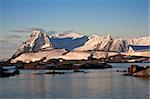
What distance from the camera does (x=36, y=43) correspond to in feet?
105

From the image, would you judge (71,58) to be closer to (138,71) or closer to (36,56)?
(36,56)

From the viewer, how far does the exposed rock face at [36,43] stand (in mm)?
30016

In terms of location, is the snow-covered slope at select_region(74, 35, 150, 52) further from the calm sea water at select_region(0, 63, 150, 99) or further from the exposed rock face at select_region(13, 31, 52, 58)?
the calm sea water at select_region(0, 63, 150, 99)

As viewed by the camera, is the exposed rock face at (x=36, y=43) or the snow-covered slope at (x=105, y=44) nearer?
the exposed rock face at (x=36, y=43)

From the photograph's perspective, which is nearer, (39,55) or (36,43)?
(39,55)

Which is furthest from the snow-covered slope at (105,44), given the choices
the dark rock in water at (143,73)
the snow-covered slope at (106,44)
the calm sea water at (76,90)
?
the calm sea water at (76,90)

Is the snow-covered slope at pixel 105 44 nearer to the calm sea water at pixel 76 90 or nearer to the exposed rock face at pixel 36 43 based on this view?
the exposed rock face at pixel 36 43

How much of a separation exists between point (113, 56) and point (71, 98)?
84.0 ft

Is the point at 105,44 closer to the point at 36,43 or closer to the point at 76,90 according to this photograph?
the point at 36,43

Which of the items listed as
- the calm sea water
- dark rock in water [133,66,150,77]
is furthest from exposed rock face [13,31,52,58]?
the calm sea water

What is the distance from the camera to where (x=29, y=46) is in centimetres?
3064

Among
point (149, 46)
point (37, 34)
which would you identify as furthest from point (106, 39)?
point (37, 34)

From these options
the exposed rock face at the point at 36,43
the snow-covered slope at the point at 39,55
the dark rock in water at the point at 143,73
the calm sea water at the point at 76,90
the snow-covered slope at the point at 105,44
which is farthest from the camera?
the snow-covered slope at the point at 105,44

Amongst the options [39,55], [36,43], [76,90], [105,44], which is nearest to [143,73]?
[76,90]
